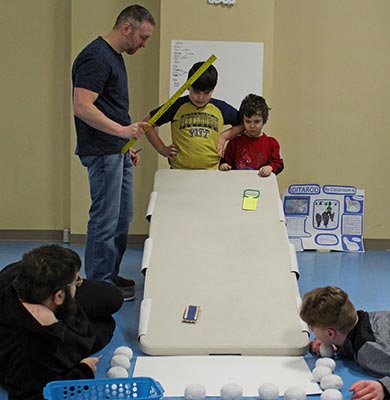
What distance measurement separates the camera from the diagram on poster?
4.82 metres

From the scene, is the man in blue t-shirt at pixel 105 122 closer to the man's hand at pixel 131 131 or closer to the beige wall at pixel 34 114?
the man's hand at pixel 131 131

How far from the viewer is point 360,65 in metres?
4.72

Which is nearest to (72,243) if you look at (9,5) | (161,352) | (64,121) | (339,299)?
(64,121)

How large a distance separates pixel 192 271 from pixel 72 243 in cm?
206

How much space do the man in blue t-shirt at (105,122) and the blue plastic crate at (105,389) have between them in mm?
1135

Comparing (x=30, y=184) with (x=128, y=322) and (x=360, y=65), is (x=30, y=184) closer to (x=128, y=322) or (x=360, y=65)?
(x=128, y=322)

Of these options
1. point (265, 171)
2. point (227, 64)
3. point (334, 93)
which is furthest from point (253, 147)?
point (334, 93)

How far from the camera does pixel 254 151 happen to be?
11.6 feet

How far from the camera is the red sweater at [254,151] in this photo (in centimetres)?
354

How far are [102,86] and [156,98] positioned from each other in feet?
5.43

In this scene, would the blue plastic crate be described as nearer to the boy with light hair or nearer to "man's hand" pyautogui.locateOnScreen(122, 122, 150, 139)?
the boy with light hair

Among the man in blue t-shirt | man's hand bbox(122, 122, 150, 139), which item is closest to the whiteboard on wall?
the man in blue t-shirt

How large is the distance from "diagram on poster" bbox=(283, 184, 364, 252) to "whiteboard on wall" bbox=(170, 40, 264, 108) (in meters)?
0.83

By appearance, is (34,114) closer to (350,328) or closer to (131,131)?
(131,131)
